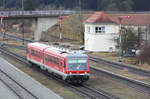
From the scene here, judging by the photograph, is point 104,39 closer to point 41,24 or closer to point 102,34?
point 102,34

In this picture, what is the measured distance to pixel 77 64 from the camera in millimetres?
28234

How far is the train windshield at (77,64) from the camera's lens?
92.1ft

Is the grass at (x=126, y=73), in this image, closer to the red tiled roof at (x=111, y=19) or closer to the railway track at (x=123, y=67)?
the railway track at (x=123, y=67)

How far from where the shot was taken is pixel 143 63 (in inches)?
1687

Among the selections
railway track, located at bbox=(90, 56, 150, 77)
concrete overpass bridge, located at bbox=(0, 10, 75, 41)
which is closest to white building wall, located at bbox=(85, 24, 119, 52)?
railway track, located at bbox=(90, 56, 150, 77)

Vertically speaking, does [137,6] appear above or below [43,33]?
above

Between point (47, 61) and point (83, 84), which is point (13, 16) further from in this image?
point (83, 84)

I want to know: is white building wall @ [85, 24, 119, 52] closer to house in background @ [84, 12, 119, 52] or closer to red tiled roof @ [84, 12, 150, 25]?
house in background @ [84, 12, 119, 52]

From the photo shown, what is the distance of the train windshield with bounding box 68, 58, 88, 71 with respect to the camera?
92.1 feet

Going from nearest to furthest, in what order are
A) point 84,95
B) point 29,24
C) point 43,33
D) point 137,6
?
point 84,95, point 43,33, point 137,6, point 29,24

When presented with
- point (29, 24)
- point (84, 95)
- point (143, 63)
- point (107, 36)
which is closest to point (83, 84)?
point (84, 95)

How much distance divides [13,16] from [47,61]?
47.7 metres

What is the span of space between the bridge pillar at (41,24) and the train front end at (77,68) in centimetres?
5664

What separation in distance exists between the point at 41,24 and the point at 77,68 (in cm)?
5824
